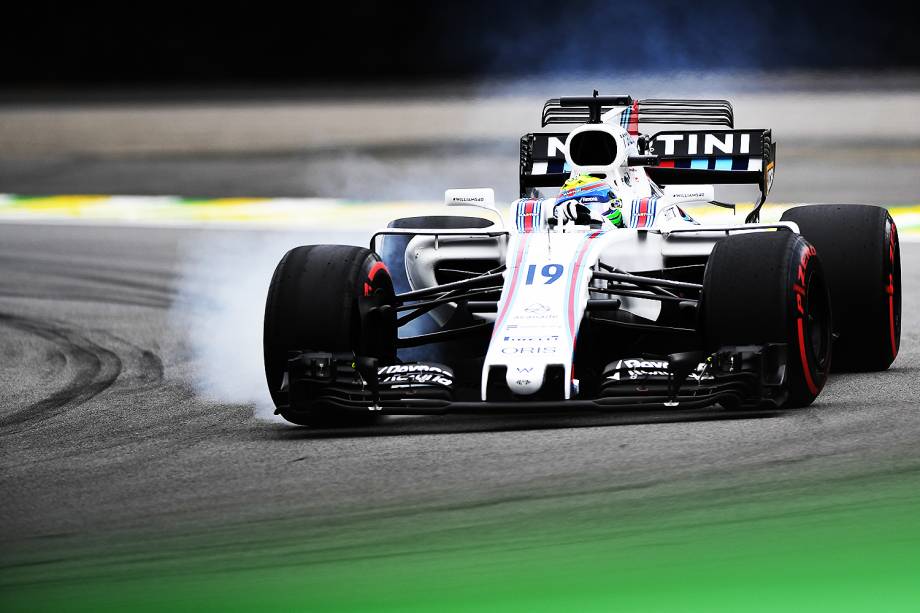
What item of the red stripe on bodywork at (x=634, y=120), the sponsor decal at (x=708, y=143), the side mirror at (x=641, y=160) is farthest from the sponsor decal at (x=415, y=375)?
the sponsor decal at (x=708, y=143)

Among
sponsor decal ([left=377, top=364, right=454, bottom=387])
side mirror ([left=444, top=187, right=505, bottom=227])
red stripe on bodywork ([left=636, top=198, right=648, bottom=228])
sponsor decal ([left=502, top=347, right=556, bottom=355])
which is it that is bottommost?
sponsor decal ([left=377, top=364, right=454, bottom=387])

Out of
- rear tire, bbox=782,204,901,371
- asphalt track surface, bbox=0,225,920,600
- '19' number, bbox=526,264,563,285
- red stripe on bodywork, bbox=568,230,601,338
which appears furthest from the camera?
rear tire, bbox=782,204,901,371

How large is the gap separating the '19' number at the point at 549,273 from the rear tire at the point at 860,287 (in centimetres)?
190

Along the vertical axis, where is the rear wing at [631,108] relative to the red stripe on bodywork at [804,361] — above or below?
above

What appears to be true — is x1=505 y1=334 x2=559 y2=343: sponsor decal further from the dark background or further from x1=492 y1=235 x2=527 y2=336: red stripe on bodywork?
the dark background

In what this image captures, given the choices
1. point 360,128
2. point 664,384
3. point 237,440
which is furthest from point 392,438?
point 360,128

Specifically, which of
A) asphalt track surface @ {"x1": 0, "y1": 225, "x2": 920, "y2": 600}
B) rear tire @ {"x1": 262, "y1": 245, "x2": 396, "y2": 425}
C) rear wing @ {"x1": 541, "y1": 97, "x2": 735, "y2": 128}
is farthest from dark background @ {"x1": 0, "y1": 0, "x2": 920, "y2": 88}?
rear tire @ {"x1": 262, "y1": 245, "x2": 396, "y2": 425}

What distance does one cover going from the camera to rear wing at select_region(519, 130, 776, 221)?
9.97 m

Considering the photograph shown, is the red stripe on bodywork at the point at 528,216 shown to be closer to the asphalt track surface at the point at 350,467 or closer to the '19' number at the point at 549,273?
the '19' number at the point at 549,273

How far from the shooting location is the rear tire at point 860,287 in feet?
30.2

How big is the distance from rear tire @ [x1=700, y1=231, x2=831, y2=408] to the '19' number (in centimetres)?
79

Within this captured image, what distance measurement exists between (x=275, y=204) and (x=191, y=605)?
13.7 m

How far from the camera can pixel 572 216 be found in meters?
8.95

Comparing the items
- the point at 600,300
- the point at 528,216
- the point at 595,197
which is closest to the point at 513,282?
the point at 600,300
